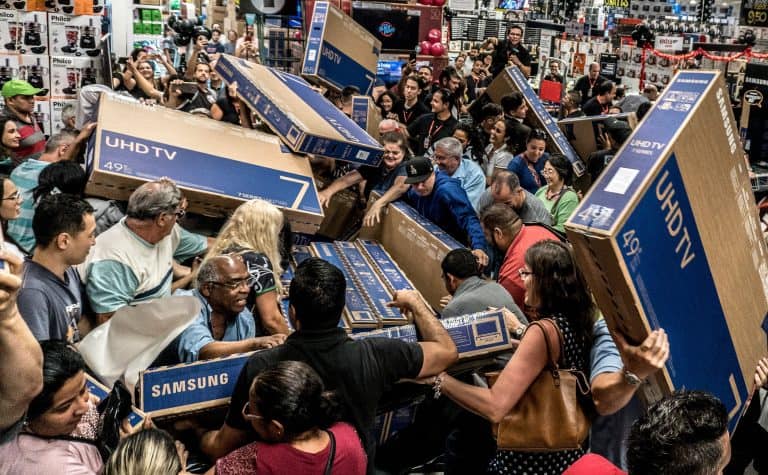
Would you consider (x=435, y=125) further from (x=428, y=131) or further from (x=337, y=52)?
(x=337, y=52)

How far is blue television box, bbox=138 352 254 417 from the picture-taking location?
7.83ft

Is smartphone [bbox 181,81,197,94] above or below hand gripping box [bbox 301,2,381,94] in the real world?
below

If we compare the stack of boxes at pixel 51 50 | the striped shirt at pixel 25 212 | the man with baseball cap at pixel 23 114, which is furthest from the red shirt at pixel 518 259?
the stack of boxes at pixel 51 50

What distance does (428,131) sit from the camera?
7328 millimetres

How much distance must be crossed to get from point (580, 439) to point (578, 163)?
4.46 meters

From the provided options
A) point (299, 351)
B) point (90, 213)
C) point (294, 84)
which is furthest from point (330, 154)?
point (299, 351)

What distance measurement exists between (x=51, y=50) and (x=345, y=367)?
722 centimetres

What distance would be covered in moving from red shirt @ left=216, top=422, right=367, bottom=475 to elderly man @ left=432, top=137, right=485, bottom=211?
11.7 feet

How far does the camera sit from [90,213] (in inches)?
119

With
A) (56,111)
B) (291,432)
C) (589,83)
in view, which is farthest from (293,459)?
(589,83)

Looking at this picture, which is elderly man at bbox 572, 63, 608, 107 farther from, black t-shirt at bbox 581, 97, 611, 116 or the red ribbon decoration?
the red ribbon decoration

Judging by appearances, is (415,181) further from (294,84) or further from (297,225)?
(294,84)

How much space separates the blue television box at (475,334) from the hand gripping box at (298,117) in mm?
2029

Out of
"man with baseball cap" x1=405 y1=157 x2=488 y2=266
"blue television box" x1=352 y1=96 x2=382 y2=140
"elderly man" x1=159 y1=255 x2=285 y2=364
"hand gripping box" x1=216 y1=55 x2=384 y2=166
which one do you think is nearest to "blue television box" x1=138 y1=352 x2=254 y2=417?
"elderly man" x1=159 y1=255 x2=285 y2=364
